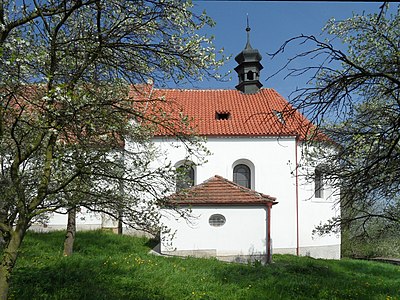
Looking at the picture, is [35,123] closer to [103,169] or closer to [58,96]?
[58,96]

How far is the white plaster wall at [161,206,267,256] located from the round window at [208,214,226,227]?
115mm

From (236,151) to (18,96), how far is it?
14308 mm

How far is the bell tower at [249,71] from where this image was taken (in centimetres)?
2236

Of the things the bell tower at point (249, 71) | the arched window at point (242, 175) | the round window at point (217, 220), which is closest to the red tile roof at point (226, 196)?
the round window at point (217, 220)

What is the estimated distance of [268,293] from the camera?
8055 millimetres

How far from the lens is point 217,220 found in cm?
1467

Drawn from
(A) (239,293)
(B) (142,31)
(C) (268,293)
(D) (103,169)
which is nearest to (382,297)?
(C) (268,293)

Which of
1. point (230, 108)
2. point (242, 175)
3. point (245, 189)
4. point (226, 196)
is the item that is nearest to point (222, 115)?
point (230, 108)

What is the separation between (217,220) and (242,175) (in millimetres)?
4556

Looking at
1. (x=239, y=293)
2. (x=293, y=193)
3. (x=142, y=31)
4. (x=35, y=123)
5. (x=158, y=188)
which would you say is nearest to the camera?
(x=35, y=123)

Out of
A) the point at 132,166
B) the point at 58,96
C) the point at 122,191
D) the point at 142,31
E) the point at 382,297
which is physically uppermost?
the point at 142,31

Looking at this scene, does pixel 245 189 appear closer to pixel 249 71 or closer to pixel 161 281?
pixel 161 281

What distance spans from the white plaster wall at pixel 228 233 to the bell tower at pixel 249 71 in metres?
9.66

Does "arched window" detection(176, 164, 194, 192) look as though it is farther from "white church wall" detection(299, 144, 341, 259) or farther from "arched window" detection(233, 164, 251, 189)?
"arched window" detection(233, 164, 251, 189)
